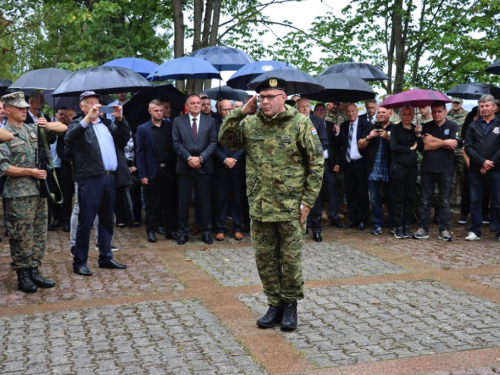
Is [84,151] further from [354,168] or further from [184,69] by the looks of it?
[354,168]

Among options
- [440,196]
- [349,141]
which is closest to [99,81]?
[349,141]

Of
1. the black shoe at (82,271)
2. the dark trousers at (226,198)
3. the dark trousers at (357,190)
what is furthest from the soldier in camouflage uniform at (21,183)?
the dark trousers at (357,190)

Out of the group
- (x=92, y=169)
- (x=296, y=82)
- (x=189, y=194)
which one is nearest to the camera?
(x=92, y=169)

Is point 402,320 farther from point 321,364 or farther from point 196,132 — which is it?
point 196,132

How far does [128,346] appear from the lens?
18.2 ft

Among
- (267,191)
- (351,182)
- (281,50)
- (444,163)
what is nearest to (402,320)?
(267,191)

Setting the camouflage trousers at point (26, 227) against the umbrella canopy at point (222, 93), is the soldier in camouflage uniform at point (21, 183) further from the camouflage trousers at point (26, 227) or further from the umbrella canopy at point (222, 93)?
the umbrella canopy at point (222, 93)

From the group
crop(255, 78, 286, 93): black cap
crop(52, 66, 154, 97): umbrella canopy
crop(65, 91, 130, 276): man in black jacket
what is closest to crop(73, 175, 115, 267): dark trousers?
crop(65, 91, 130, 276): man in black jacket

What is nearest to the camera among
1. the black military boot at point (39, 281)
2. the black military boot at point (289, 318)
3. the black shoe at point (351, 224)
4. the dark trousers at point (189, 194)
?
the black military boot at point (289, 318)

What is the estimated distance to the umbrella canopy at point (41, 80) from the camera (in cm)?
1167

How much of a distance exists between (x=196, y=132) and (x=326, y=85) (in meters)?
2.55

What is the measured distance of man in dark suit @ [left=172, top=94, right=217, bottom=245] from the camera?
10211mm

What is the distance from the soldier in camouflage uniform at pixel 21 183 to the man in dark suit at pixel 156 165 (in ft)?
10.2

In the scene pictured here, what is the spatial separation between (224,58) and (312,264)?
225 inches
